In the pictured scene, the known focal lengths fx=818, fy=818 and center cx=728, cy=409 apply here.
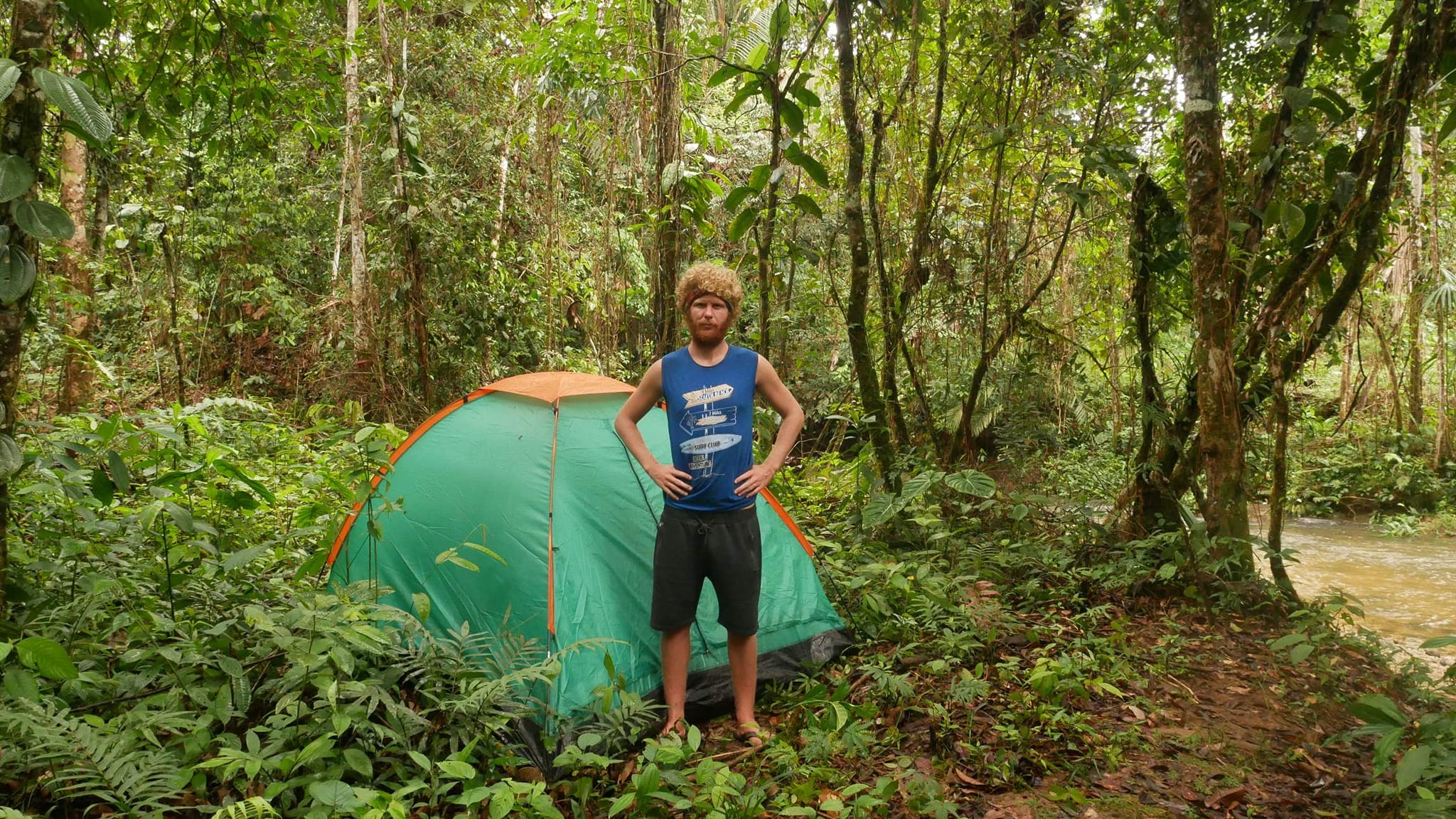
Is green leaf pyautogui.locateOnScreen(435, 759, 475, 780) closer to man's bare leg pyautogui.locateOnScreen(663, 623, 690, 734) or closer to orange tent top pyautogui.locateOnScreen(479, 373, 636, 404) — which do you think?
man's bare leg pyautogui.locateOnScreen(663, 623, 690, 734)

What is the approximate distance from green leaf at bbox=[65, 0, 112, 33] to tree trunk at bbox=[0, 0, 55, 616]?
0.05 meters

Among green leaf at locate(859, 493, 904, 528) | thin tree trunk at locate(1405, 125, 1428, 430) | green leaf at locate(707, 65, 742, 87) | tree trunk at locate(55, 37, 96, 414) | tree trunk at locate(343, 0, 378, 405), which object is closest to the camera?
green leaf at locate(707, 65, 742, 87)

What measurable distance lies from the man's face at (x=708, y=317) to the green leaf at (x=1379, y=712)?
215 cm

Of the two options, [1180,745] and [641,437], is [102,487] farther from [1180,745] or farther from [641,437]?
[1180,745]

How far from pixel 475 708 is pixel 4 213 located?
1.73 meters

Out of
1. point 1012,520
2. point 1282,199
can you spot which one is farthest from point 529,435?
point 1282,199

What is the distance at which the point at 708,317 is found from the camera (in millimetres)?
2820

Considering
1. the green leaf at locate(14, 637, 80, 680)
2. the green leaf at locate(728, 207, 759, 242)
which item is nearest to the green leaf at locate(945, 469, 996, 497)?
the green leaf at locate(728, 207, 759, 242)

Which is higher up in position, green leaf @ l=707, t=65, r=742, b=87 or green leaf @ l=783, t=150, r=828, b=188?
green leaf @ l=707, t=65, r=742, b=87

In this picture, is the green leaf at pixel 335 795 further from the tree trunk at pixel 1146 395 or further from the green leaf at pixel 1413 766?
the tree trunk at pixel 1146 395

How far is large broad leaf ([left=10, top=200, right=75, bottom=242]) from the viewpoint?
189 centimetres

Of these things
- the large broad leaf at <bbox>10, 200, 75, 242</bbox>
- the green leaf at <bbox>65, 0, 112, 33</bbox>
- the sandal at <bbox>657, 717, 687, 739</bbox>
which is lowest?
the sandal at <bbox>657, 717, 687, 739</bbox>

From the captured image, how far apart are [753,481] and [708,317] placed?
58 cm

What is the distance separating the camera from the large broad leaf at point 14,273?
1.92 m
